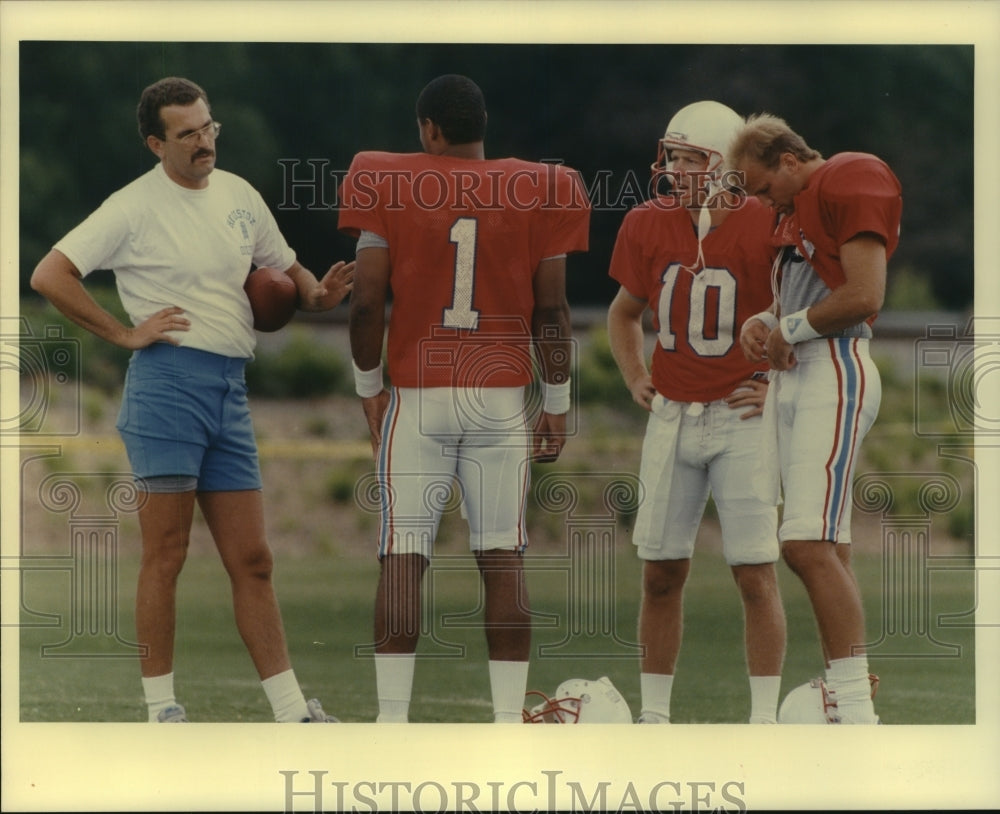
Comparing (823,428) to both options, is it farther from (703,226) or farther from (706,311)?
(703,226)

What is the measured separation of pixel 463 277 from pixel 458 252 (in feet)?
0.29

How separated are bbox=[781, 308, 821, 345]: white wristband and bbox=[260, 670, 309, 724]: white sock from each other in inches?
83.8

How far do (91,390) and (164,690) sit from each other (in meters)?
1.11

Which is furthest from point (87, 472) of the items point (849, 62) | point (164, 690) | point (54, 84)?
point (849, 62)

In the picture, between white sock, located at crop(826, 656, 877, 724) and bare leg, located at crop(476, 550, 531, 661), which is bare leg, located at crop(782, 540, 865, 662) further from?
bare leg, located at crop(476, 550, 531, 661)

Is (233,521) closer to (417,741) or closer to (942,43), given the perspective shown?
(417,741)

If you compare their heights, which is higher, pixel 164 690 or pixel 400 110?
pixel 400 110

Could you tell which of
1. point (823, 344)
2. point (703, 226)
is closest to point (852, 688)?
point (823, 344)

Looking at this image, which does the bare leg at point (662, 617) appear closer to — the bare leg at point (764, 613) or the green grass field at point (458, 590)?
the green grass field at point (458, 590)

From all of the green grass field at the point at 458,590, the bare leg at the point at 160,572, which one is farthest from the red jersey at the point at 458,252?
the bare leg at the point at 160,572

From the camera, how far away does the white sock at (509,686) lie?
553cm

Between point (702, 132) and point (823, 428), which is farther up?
point (702, 132)

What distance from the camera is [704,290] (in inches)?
216

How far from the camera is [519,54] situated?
18.5ft
